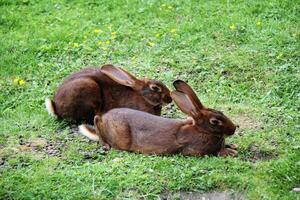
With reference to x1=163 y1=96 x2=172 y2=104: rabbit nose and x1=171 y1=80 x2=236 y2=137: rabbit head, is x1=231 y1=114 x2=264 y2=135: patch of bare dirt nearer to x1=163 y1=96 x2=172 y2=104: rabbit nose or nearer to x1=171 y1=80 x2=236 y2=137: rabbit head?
x1=171 y1=80 x2=236 y2=137: rabbit head

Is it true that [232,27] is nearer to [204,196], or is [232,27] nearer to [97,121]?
[97,121]

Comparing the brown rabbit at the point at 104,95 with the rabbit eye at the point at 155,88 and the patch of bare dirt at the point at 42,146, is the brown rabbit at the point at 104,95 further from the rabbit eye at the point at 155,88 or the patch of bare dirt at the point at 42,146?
the patch of bare dirt at the point at 42,146

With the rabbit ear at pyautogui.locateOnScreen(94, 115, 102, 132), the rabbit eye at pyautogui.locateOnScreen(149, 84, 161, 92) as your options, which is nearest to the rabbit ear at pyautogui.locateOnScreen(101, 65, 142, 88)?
the rabbit eye at pyautogui.locateOnScreen(149, 84, 161, 92)

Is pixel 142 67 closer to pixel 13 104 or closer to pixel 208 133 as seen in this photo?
pixel 13 104

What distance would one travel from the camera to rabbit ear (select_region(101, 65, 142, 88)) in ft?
23.1

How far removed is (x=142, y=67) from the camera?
845cm

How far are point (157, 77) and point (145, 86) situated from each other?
45.1 inches

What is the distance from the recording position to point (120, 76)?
278 inches

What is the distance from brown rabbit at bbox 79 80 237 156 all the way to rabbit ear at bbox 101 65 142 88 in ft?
2.33

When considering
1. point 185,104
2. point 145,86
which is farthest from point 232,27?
point 185,104

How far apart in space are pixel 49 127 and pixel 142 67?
1.90 metres

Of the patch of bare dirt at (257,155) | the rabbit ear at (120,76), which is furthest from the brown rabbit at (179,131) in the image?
the rabbit ear at (120,76)

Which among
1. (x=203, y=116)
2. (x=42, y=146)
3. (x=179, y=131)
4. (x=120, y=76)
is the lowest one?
(x=42, y=146)

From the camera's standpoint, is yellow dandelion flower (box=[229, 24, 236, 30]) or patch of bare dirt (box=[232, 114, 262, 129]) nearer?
patch of bare dirt (box=[232, 114, 262, 129])
